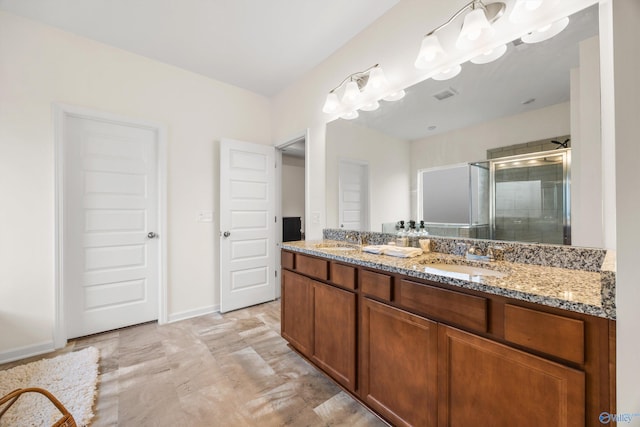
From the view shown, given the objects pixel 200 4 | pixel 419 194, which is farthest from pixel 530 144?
pixel 200 4

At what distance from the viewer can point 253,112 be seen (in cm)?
337

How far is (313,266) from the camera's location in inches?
71.4

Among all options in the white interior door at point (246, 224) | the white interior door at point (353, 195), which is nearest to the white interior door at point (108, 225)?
the white interior door at point (246, 224)

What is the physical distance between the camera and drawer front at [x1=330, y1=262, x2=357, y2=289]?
1508 mm

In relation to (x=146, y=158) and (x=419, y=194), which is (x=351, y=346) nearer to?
(x=419, y=194)

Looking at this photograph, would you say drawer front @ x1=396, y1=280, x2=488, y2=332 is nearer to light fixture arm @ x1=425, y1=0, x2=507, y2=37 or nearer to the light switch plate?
light fixture arm @ x1=425, y1=0, x2=507, y2=37

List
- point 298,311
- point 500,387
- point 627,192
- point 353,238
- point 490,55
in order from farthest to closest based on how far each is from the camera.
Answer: point 353,238, point 298,311, point 490,55, point 500,387, point 627,192

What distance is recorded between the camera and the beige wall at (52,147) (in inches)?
80.6

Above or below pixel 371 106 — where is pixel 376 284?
below

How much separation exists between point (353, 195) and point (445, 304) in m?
1.40

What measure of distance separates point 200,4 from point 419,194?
7.17 feet

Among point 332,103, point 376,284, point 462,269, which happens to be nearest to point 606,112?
point 462,269

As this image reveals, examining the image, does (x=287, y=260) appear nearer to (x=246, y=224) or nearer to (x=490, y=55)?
(x=246, y=224)

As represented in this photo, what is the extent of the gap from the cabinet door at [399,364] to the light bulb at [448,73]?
1.48 m
